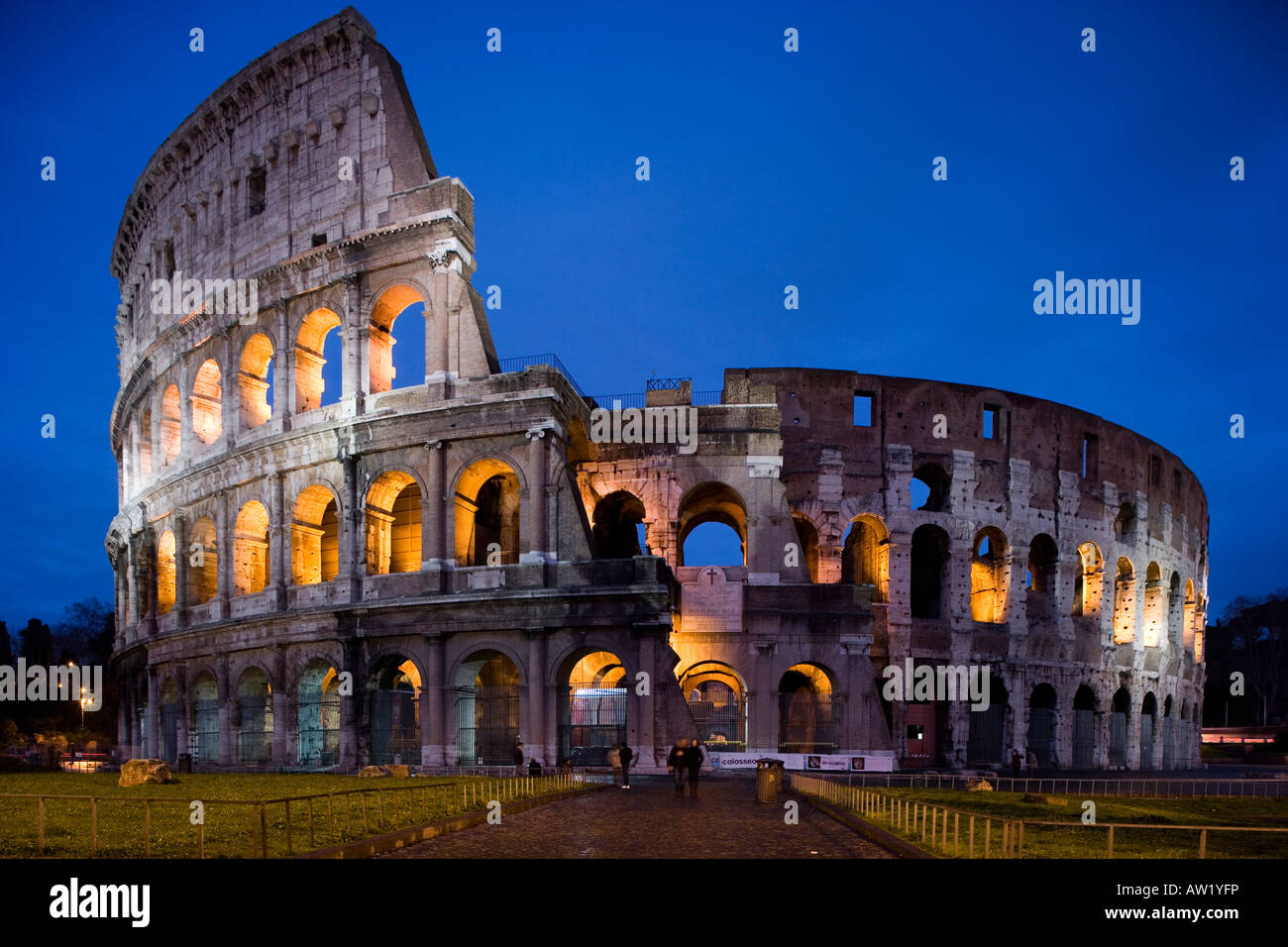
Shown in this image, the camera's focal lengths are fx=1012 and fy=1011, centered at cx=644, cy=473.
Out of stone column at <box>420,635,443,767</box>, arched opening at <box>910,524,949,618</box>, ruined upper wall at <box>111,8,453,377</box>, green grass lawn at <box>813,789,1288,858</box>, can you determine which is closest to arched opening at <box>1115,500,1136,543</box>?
arched opening at <box>910,524,949,618</box>

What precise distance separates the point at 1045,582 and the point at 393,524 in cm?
2365

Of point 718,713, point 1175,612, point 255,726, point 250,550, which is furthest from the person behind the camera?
point 1175,612

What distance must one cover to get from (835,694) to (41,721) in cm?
3874

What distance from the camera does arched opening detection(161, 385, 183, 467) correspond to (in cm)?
3550

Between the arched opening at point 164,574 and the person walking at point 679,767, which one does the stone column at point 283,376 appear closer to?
the arched opening at point 164,574

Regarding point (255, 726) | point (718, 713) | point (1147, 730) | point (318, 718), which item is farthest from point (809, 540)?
point (255, 726)

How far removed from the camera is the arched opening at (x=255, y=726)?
29656 mm

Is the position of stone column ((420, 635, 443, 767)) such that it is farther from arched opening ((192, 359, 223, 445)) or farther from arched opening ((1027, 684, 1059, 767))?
arched opening ((1027, 684, 1059, 767))

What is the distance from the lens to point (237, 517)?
31.2 meters

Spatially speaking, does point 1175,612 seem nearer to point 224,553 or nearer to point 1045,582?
point 1045,582

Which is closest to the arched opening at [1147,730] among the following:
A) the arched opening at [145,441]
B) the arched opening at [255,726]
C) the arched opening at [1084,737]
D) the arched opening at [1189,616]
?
the arched opening at [1084,737]

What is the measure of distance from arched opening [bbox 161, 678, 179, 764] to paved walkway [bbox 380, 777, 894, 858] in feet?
68.7

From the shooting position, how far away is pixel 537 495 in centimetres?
2689

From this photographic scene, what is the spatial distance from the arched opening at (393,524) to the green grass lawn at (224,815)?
8.74m
